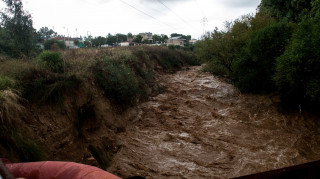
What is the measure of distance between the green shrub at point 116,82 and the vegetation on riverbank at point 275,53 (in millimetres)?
8169

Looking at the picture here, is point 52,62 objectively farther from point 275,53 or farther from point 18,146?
point 275,53

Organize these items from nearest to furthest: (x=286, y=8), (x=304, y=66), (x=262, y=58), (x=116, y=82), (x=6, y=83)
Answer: (x=6, y=83), (x=304, y=66), (x=116, y=82), (x=262, y=58), (x=286, y=8)

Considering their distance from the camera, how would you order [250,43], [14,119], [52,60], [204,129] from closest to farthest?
[14,119] → [52,60] → [204,129] → [250,43]

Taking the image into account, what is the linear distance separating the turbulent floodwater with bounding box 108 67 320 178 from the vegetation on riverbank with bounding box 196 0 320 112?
4.67 ft

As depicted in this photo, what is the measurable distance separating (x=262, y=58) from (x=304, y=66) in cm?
384

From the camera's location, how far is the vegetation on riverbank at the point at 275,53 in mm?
9492

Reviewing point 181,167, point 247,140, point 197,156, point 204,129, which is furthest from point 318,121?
point 181,167

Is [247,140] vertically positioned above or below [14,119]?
below

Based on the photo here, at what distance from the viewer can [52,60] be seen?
881cm

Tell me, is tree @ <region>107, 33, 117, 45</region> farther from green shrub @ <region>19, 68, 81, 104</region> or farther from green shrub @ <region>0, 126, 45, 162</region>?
green shrub @ <region>0, 126, 45, 162</region>

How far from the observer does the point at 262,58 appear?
1326 centimetres

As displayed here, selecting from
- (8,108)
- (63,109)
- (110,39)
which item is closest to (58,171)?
(8,108)

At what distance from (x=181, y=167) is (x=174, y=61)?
23.9 meters

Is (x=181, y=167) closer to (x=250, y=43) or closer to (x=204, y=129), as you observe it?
(x=204, y=129)
